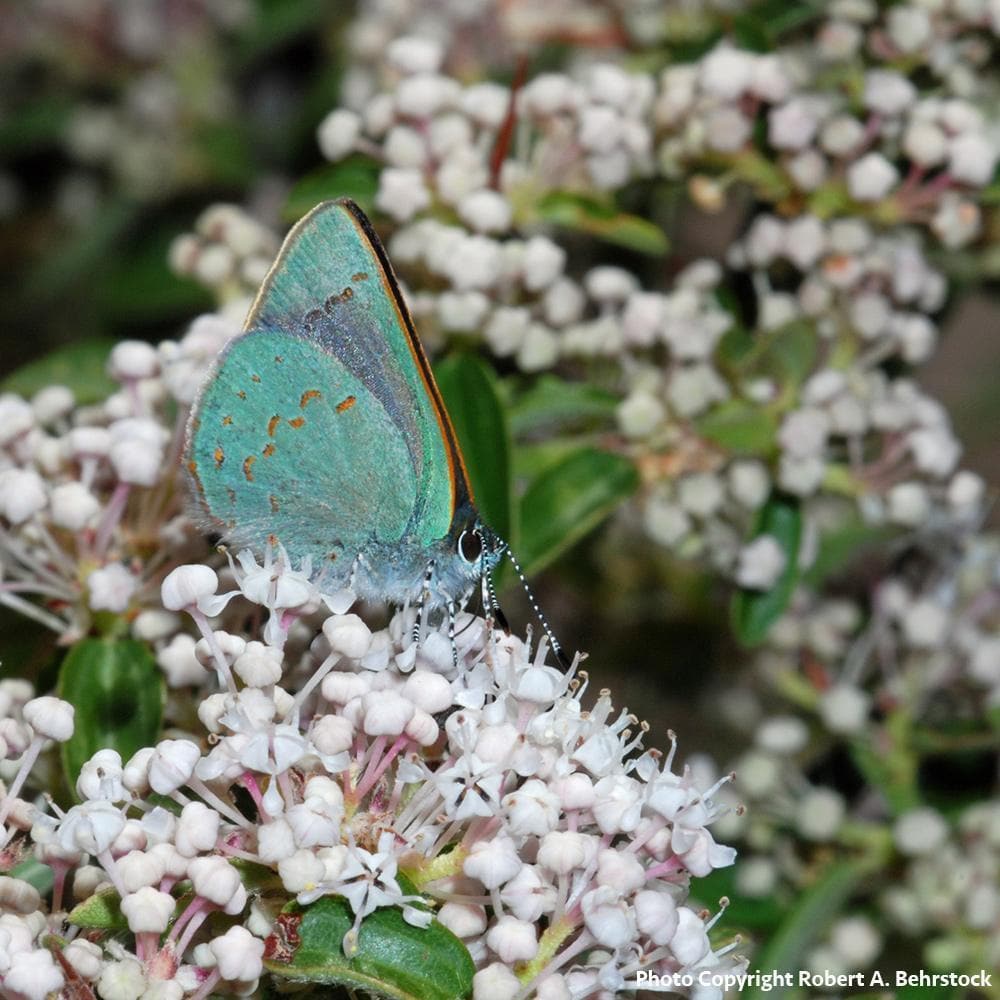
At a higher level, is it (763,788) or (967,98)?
(967,98)

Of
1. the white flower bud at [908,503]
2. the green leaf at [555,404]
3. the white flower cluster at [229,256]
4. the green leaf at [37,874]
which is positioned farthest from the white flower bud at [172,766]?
the white flower bud at [908,503]

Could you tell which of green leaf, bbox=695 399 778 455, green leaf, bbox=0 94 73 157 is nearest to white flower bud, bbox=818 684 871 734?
green leaf, bbox=695 399 778 455

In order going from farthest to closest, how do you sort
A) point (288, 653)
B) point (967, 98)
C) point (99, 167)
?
1. point (99, 167)
2. point (967, 98)
3. point (288, 653)

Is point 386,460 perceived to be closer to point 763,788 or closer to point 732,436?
point 732,436

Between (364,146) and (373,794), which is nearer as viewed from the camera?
(373,794)

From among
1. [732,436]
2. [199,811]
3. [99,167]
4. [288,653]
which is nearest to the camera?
[199,811]

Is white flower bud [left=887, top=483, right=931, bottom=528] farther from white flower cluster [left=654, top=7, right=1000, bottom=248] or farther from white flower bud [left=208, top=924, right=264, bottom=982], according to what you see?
white flower bud [left=208, top=924, right=264, bottom=982]

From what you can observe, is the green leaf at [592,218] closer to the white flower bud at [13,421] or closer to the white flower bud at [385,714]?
the white flower bud at [13,421]

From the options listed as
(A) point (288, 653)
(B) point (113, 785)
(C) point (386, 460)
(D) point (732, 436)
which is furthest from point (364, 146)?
(B) point (113, 785)
